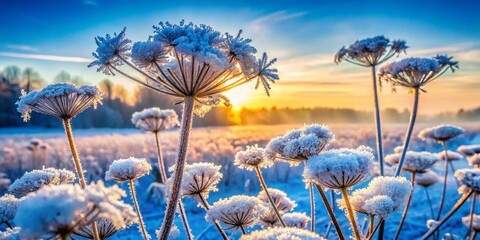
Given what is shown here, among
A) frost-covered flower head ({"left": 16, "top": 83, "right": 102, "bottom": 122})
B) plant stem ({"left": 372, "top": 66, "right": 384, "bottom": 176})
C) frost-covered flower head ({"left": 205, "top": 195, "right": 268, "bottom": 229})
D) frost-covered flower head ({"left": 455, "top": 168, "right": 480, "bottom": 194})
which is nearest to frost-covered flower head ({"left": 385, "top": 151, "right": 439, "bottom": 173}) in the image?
plant stem ({"left": 372, "top": 66, "right": 384, "bottom": 176})

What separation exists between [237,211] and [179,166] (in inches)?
47.5

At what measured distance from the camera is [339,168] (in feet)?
10.6

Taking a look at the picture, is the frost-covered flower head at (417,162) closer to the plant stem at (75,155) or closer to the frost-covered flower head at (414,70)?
the frost-covered flower head at (414,70)

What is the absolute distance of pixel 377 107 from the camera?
7656 millimetres

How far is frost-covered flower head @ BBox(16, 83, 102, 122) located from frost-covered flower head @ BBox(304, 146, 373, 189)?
9.49ft

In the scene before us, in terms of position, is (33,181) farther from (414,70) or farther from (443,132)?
(443,132)

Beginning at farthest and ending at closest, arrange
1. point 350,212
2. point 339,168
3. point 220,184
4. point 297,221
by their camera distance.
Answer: point 220,184 < point 297,221 < point 350,212 < point 339,168

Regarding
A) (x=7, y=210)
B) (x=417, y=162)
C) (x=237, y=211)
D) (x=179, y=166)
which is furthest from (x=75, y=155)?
(x=417, y=162)

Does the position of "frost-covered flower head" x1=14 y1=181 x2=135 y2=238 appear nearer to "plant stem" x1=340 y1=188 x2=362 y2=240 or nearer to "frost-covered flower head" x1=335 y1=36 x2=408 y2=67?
"plant stem" x1=340 y1=188 x2=362 y2=240

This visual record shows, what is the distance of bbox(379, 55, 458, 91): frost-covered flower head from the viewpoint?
261 inches

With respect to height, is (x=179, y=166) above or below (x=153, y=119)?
below

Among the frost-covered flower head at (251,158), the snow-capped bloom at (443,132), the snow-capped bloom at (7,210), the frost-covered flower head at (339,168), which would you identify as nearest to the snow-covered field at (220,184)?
the snow-capped bloom at (443,132)

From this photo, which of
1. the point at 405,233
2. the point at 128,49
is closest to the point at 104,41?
the point at 128,49

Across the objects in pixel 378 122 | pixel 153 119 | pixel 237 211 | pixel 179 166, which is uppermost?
pixel 153 119
